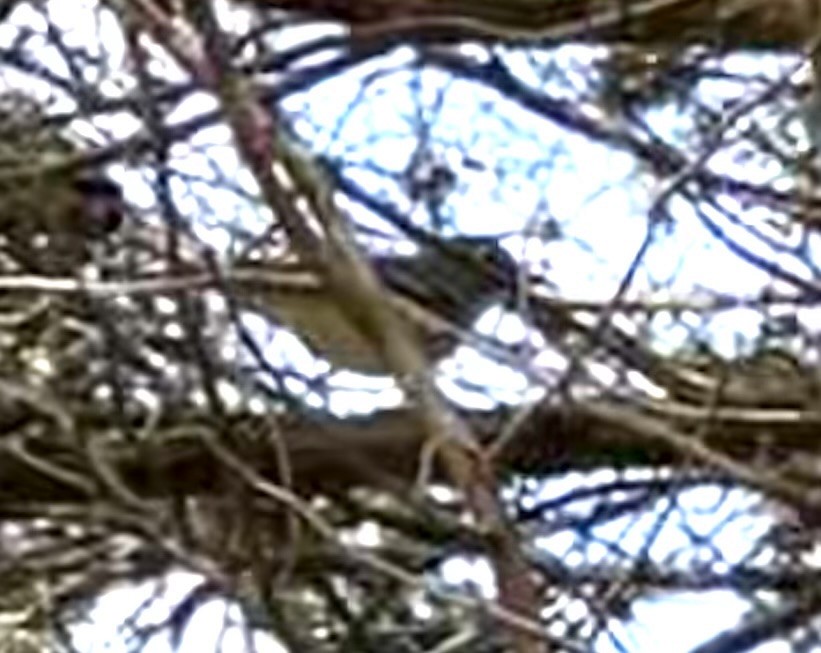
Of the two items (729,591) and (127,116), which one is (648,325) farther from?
(127,116)

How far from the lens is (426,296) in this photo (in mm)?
3379

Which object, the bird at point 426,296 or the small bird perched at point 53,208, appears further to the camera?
the small bird perched at point 53,208

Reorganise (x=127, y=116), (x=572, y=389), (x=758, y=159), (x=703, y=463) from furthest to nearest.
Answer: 1. (x=758, y=159)
2. (x=127, y=116)
3. (x=703, y=463)
4. (x=572, y=389)

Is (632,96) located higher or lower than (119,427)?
higher

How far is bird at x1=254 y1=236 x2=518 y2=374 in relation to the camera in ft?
10.3

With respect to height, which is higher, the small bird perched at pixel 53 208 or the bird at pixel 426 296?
the small bird perched at pixel 53 208

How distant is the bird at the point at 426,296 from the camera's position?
10.3 ft

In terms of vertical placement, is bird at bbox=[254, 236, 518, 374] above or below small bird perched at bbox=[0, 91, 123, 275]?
below

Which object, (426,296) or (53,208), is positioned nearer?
(426,296)

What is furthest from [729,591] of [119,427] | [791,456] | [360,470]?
[119,427]

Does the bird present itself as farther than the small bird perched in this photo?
No

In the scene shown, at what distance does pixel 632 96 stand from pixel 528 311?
0.69m

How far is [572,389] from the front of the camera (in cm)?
302

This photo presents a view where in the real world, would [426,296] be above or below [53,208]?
below
